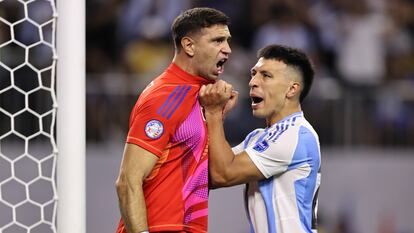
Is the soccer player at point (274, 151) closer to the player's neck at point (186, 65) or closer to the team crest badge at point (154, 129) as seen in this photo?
the player's neck at point (186, 65)

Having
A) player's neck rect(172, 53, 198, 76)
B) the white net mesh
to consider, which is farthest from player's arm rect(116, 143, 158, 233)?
the white net mesh

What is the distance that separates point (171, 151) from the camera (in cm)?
464

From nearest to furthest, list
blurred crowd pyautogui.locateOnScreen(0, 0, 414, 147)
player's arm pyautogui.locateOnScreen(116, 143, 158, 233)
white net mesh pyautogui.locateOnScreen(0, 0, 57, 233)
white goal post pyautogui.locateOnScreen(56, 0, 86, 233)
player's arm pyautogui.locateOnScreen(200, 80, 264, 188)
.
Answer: white goal post pyautogui.locateOnScreen(56, 0, 86, 233)
player's arm pyautogui.locateOnScreen(116, 143, 158, 233)
player's arm pyautogui.locateOnScreen(200, 80, 264, 188)
white net mesh pyautogui.locateOnScreen(0, 0, 57, 233)
blurred crowd pyautogui.locateOnScreen(0, 0, 414, 147)

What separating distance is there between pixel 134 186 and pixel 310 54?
4811 millimetres

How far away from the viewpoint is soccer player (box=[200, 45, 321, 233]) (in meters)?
4.83

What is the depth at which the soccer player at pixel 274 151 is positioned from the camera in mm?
4828

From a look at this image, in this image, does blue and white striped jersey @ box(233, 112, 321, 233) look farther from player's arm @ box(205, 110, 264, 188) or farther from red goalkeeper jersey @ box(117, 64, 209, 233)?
red goalkeeper jersey @ box(117, 64, 209, 233)

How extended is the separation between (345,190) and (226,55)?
4.15 metres

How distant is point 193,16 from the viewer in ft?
15.8

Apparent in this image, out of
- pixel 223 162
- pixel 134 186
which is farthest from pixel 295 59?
pixel 134 186

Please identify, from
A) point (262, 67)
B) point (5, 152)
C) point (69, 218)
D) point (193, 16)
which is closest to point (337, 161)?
point (5, 152)

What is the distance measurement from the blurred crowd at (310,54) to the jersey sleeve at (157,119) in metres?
3.69

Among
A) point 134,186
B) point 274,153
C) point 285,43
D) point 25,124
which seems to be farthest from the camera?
point 285,43

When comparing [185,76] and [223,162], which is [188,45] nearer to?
[185,76]
